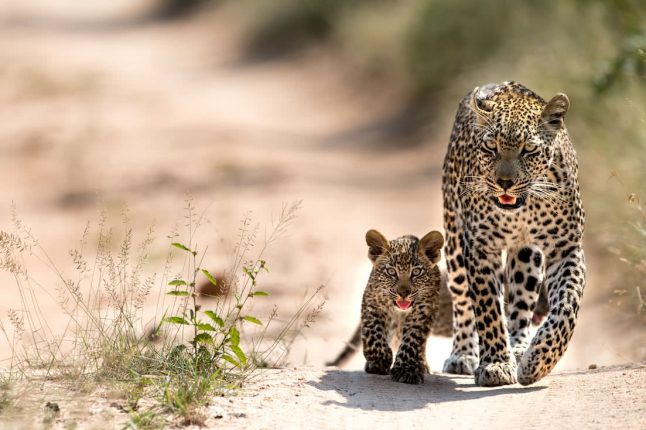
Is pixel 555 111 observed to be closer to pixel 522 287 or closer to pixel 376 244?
pixel 522 287

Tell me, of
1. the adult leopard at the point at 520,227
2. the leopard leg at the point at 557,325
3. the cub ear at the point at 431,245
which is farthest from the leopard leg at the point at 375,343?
the leopard leg at the point at 557,325

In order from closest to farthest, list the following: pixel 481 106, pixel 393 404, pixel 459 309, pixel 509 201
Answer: pixel 393 404
pixel 509 201
pixel 481 106
pixel 459 309

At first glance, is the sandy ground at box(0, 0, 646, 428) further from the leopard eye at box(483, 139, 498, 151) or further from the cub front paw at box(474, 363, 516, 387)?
the leopard eye at box(483, 139, 498, 151)

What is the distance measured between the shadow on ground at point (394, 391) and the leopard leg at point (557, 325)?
0.19 m

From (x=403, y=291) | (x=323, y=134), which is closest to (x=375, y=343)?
(x=403, y=291)

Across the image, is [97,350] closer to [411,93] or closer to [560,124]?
[560,124]

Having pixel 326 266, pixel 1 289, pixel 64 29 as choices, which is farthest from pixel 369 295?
pixel 64 29

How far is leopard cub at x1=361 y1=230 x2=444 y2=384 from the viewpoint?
8.12 meters

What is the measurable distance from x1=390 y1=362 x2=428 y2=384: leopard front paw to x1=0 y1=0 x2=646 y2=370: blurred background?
1457 millimetres

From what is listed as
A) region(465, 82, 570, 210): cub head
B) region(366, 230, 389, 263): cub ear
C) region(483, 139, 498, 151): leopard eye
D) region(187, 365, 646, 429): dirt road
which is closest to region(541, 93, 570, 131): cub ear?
region(465, 82, 570, 210): cub head

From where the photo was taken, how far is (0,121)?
22.2 metres

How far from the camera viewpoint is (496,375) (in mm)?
7828

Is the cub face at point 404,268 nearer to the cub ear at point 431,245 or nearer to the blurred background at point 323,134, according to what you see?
the cub ear at point 431,245

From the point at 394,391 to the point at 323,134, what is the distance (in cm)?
1640
